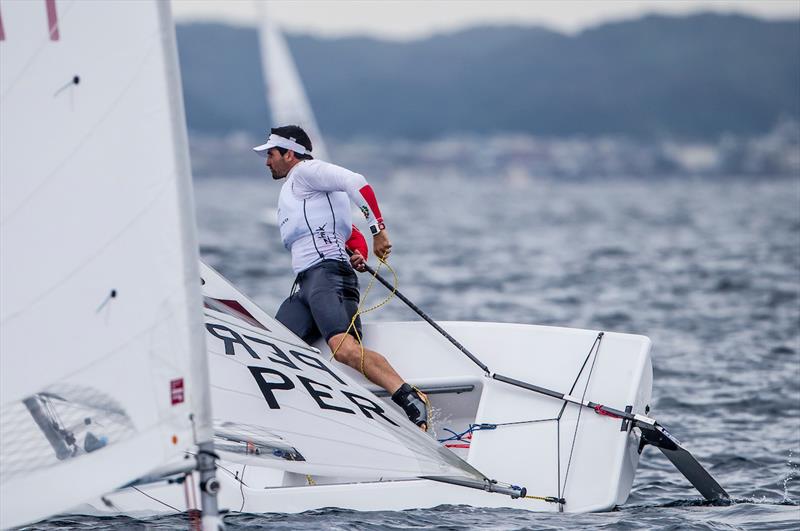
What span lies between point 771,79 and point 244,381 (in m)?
174

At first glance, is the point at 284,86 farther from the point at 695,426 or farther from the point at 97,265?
the point at 97,265

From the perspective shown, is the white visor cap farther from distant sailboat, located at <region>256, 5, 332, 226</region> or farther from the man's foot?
distant sailboat, located at <region>256, 5, 332, 226</region>

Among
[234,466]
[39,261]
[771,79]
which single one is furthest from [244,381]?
[771,79]

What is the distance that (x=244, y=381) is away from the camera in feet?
17.5

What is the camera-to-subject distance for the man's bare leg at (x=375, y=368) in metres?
5.97

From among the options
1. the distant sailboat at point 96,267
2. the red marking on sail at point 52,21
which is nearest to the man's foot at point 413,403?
the distant sailboat at point 96,267

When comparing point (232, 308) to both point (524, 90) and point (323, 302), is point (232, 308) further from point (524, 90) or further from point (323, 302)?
point (524, 90)

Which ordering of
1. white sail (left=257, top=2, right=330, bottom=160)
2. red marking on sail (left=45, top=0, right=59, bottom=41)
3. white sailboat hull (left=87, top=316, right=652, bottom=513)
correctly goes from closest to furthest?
red marking on sail (left=45, top=0, right=59, bottom=41) < white sailboat hull (left=87, top=316, right=652, bottom=513) < white sail (left=257, top=2, right=330, bottom=160)

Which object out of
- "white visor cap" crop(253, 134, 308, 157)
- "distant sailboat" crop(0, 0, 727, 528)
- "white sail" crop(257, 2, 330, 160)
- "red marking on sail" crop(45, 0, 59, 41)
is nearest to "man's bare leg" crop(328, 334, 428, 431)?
"white visor cap" crop(253, 134, 308, 157)

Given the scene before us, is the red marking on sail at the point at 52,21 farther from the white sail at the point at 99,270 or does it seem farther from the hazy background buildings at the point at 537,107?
A: the hazy background buildings at the point at 537,107

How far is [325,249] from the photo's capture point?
20.1 ft

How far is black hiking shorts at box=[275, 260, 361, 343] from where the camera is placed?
606cm

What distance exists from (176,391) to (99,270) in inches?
18.8

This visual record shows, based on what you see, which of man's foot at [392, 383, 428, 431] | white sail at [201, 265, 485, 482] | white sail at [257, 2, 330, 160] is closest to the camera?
white sail at [201, 265, 485, 482]
